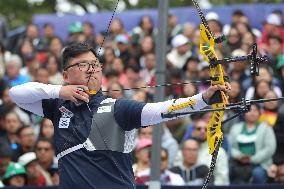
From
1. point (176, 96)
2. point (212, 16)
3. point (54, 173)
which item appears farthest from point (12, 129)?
point (212, 16)

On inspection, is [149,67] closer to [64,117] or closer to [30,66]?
[30,66]

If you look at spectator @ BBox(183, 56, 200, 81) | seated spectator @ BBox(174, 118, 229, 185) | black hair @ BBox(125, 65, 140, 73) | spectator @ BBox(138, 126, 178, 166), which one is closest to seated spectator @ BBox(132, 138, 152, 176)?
seated spectator @ BBox(174, 118, 229, 185)

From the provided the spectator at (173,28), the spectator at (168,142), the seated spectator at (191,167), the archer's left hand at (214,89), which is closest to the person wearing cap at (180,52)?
the spectator at (173,28)

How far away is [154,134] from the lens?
9.21 metres

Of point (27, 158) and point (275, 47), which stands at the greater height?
point (275, 47)

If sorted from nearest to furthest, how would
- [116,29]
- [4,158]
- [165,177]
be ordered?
[165,177], [4,158], [116,29]

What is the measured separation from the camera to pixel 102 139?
6949 mm

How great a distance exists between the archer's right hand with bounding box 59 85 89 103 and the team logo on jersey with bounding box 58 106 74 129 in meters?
0.17

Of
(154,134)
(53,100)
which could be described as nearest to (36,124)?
(154,134)

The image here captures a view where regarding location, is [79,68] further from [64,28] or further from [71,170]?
[64,28]

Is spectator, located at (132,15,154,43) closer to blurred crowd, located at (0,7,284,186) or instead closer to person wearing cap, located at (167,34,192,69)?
blurred crowd, located at (0,7,284,186)

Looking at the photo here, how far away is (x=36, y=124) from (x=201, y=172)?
3.65m

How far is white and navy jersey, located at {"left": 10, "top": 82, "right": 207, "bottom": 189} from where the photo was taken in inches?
271

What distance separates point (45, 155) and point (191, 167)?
1971mm
